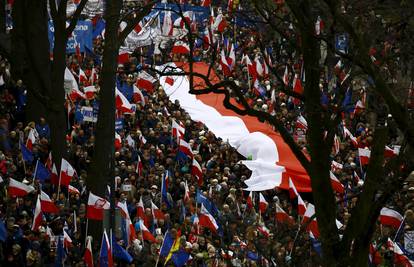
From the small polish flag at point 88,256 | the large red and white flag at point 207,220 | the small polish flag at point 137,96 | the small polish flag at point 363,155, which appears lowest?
the small polish flag at point 88,256

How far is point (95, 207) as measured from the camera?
19.5 m

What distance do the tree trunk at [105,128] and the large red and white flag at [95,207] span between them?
18.6 inches

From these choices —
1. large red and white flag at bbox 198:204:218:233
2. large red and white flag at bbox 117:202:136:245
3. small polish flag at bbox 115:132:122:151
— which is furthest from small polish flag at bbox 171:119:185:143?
large red and white flag at bbox 198:204:218:233

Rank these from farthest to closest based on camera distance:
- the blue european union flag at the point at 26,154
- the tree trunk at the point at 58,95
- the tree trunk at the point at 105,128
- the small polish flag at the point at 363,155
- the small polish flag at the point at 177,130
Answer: the small polish flag at the point at 177,130 → the small polish flag at the point at 363,155 → the tree trunk at the point at 58,95 → the blue european union flag at the point at 26,154 → the tree trunk at the point at 105,128

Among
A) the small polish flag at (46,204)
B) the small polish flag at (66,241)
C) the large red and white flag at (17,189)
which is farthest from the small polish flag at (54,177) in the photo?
the small polish flag at (66,241)

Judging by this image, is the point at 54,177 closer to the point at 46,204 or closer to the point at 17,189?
the point at 17,189

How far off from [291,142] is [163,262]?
28.2ft

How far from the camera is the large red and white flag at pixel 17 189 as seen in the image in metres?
19.5

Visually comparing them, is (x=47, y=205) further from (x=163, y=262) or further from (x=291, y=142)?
(x=291, y=142)

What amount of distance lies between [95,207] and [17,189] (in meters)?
1.48

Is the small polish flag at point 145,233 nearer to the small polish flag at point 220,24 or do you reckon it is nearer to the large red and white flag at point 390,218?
the large red and white flag at point 390,218

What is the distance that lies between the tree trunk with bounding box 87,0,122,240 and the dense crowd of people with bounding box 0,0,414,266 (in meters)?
0.42

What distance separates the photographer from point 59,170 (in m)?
22.5

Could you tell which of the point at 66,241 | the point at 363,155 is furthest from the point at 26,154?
the point at 363,155
